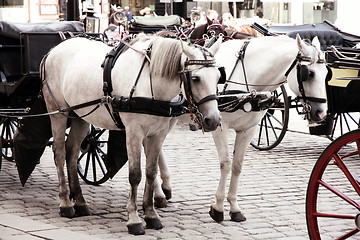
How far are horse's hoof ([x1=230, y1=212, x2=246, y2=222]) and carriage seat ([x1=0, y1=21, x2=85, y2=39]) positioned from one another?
291 centimetres

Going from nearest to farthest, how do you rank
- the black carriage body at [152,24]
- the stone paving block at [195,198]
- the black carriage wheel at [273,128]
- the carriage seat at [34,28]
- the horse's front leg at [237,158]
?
1. the stone paving block at [195,198]
2. the horse's front leg at [237,158]
3. the carriage seat at [34,28]
4. the black carriage wheel at [273,128]
5. the black carriage body at [152,24]

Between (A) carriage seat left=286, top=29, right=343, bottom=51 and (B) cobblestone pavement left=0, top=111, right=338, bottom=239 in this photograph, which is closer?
(B) cobblestone pavement left=0, top=111, right=338, bottom=239

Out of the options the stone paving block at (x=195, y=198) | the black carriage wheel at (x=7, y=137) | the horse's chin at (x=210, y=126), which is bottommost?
the stone paving block at (x=195, y=198)

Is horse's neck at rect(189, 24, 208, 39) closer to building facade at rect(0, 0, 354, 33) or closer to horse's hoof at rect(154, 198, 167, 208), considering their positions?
horse's hoof at rect(154, 198, 167, 208)

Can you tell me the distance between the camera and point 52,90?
22.3 feet

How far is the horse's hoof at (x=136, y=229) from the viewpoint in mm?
5961

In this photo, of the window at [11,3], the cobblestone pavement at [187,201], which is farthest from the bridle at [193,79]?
the window at [11,3]

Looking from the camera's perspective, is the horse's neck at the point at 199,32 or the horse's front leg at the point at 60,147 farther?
the horse's neck at the point at 199,32

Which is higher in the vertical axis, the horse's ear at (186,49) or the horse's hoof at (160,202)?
the horse's ear at (186,49)

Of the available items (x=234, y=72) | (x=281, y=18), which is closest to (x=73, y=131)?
(x=234, y=72)

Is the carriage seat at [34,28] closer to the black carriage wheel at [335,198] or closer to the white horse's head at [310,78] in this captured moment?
the white horse's head at [310,78]

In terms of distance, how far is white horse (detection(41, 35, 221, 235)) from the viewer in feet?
18.2

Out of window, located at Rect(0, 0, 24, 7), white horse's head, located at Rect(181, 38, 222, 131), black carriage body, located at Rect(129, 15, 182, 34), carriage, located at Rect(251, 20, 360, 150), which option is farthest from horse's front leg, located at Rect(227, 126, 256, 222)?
window, located at Rect(0, 0, 24, 7)

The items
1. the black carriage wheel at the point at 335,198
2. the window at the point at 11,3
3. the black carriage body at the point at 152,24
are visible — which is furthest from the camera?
the window at the point at 11,3
